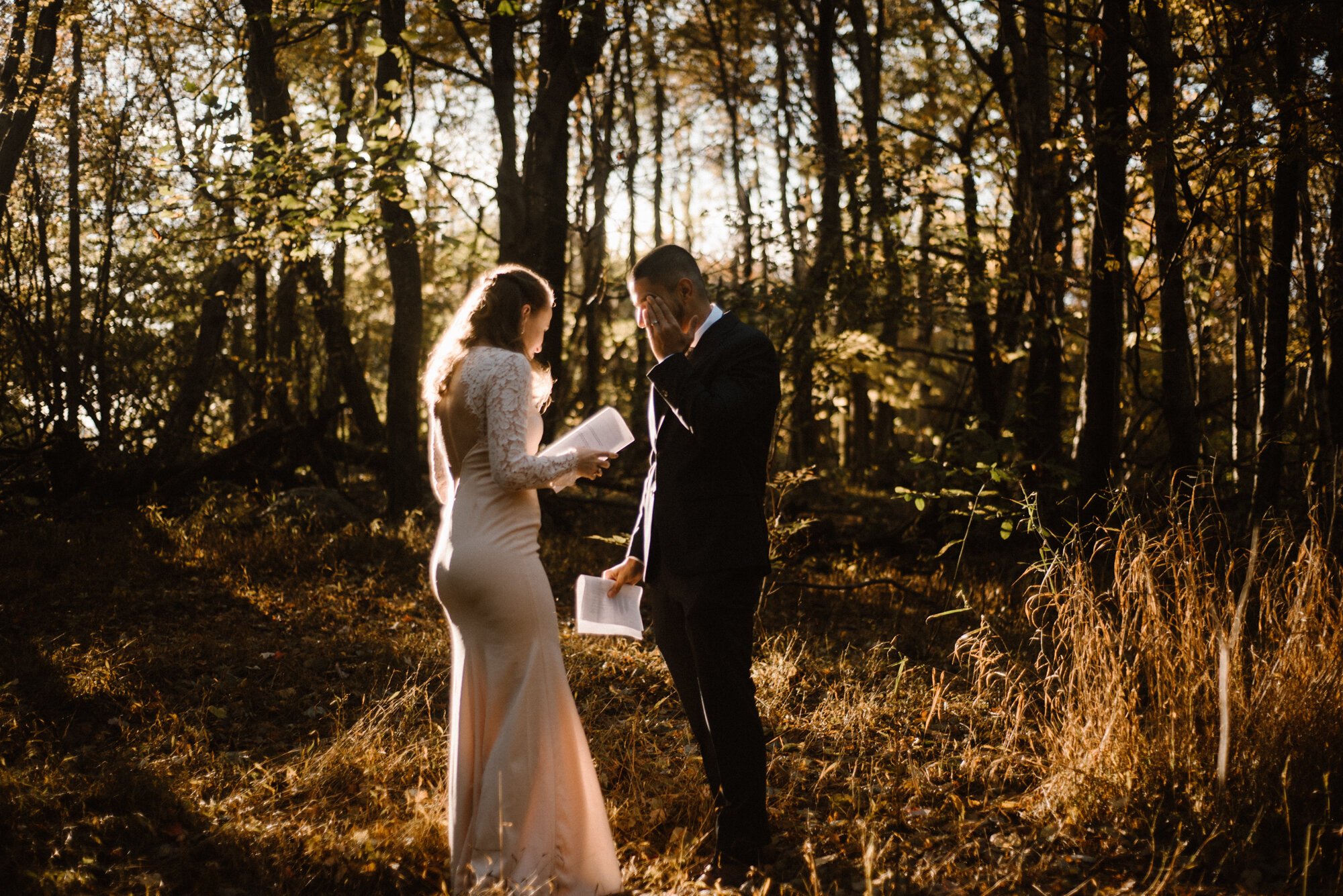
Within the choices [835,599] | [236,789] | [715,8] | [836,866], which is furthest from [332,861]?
[715,8]

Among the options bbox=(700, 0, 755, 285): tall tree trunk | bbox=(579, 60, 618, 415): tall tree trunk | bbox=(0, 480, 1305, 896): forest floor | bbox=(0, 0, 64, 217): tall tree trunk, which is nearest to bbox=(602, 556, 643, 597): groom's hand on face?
bbox=(0, 480, 1305, 896): forest floor

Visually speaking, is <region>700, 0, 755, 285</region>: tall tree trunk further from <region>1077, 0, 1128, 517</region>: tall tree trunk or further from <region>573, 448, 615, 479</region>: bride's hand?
<region>573, 448, 615, 479</region>: bride's hand

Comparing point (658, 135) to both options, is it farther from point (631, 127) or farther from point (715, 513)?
point (715, 513)

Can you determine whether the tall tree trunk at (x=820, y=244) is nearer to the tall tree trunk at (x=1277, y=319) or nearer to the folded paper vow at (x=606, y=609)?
the tall tree trunk at (x=1277, y=319)

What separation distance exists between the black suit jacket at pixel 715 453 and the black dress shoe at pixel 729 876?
105 cm

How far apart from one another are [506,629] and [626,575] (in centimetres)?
60

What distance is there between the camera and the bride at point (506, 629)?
3217 mm

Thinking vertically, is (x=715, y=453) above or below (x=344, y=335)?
below

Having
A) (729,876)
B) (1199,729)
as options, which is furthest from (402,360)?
(1199,729)

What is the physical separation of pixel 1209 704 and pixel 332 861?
11.0 feet

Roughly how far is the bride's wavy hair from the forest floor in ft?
5.75

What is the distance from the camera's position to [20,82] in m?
8.40

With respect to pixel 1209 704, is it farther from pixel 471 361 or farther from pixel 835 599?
pixel 835 599

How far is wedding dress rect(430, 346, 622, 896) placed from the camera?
3.21m
